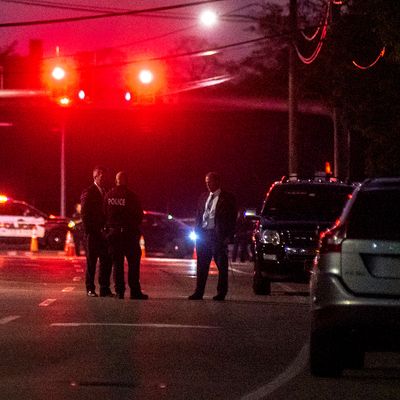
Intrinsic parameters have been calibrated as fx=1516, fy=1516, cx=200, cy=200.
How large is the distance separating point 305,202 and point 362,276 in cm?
1237

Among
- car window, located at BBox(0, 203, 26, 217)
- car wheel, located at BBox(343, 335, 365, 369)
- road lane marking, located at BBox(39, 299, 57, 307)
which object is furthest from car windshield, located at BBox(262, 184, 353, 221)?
car window, located at BBox(0, 203, 26, 217)

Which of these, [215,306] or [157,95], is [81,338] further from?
[157,95]

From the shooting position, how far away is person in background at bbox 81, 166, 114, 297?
21.5 metres

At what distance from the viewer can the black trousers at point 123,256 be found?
21.2 m

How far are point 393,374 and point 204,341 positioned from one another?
9.39 feet

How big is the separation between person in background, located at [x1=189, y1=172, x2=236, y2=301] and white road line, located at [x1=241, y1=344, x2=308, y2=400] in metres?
6.95

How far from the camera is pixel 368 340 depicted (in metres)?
11.3

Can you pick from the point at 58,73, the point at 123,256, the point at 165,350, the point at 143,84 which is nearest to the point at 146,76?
the point at 143,84

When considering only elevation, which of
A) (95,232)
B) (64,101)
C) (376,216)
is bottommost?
(95,232)

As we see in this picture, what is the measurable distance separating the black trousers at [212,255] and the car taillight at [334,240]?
929 cm

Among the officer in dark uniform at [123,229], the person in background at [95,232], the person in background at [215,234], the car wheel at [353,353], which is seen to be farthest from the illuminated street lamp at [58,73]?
the car wheel at [353,353]

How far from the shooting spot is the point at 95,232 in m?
21.6

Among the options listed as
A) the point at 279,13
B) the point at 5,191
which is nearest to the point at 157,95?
the point at 279,13

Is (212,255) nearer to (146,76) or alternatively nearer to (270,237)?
(270,237)
